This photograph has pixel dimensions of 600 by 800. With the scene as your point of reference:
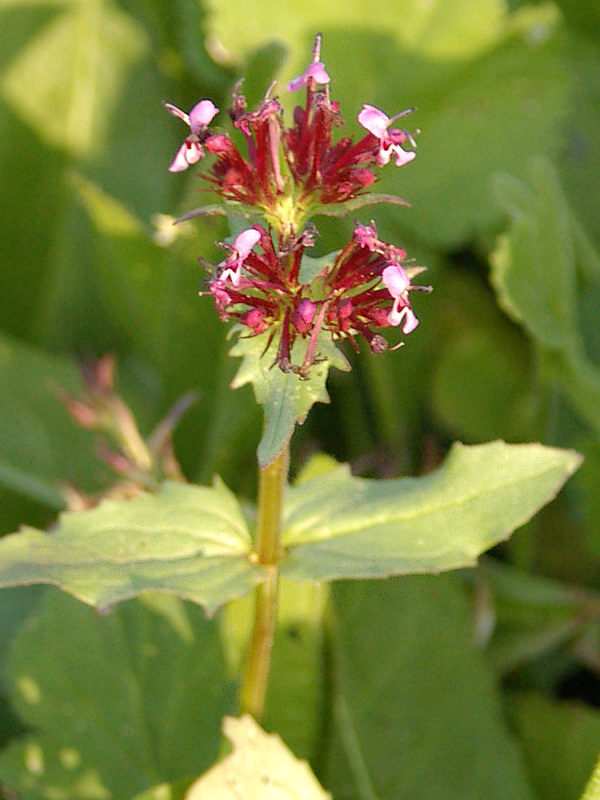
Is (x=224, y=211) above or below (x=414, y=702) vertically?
above

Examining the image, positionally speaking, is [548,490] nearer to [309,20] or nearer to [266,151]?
[266,151]

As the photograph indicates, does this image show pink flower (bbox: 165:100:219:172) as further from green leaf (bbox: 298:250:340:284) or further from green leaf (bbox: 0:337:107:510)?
green leaf (bbox: 0:337:107:510)

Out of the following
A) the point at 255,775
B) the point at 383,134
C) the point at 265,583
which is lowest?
the point at 255,775

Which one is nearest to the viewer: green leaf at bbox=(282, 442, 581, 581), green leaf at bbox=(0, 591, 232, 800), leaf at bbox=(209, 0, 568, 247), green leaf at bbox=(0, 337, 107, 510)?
green leaf at bbox=(282, 442, 581, 581)

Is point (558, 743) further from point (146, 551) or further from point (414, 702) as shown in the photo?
point (146, 551)

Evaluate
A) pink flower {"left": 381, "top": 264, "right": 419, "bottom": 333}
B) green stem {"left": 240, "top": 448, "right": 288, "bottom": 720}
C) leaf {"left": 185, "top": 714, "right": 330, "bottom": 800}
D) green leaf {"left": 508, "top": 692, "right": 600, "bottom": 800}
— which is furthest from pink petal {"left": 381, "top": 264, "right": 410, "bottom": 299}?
green leaf {"left": 508, "top": 692, "right": 600, "bottom": 800}

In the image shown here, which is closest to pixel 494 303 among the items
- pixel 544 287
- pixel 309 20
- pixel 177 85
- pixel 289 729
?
pixel 544 287

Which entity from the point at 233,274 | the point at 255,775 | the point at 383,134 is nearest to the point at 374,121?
the point at 383,134
